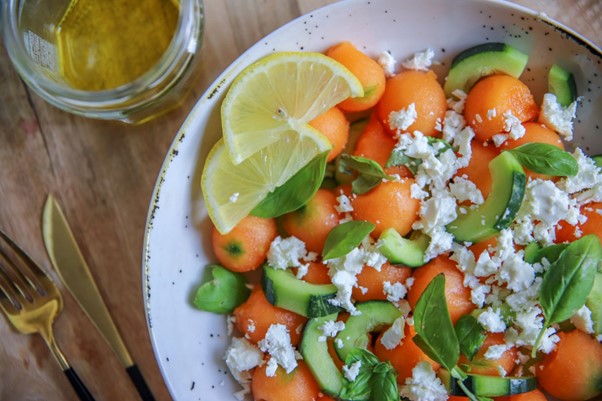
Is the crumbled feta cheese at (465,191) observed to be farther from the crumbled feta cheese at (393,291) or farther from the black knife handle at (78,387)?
the black knife handle at (78,387)

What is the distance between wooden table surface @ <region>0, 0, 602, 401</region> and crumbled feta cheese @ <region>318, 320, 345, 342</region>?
366 mm

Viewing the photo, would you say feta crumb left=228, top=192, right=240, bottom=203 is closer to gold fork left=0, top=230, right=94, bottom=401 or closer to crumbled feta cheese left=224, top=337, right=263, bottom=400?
crumbled feta cheese left=224, top=337, right=263, bottom=400

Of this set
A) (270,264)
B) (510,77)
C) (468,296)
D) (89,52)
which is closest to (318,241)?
(270,264)

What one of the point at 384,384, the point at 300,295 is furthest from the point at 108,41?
the point at 384,384

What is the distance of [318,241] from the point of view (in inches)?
46.4

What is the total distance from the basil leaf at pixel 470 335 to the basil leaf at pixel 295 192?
0.35 m

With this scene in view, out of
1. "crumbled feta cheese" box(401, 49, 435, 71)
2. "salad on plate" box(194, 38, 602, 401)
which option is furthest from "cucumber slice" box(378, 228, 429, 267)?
→ "crumbled feta cheese" box(401, 49, 435, 71)

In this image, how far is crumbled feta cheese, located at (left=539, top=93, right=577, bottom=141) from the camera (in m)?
1.15

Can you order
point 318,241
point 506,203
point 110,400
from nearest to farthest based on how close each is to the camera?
point 506,203, point 318,241, point 110,400

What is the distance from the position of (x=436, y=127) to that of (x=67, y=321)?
32.8 inches

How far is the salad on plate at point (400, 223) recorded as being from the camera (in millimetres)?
1107

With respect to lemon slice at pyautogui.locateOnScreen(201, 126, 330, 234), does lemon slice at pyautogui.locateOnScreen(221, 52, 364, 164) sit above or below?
above

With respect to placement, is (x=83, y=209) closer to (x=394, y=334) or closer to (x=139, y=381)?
(x=139, y=381)

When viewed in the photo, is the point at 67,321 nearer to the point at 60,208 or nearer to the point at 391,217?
the point at 60,208
